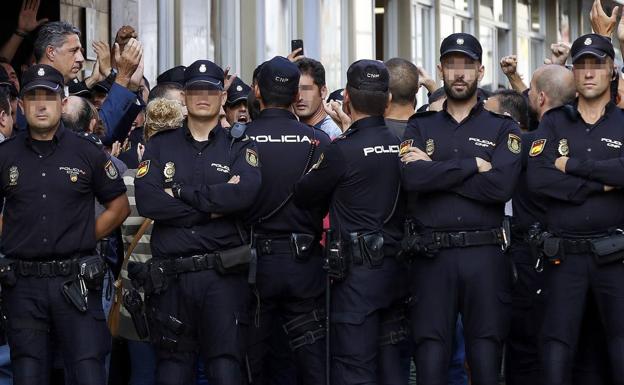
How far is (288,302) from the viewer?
8.21 meters

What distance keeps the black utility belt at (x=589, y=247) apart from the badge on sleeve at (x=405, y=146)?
0.97m

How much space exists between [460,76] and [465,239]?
38.3 inches

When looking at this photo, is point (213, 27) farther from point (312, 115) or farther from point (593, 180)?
point (593, 180)

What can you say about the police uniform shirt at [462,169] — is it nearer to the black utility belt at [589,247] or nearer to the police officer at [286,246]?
the black utility belt at [589,247]

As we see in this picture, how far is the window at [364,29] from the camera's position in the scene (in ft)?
57.3

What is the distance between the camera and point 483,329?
312 inches

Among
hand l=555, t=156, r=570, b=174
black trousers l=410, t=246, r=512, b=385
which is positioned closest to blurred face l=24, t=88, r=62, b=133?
black trousers l=410, t=246, r=512, b=385

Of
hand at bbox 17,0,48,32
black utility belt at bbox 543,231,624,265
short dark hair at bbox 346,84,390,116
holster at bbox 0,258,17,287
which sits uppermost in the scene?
hand at bbox 17,0,48,32

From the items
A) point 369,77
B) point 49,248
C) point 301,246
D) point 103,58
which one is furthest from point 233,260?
point 103,58

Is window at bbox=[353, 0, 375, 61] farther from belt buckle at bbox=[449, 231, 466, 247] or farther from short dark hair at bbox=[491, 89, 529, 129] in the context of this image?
belt buckle at bbox=[449, 231, 466, 247]

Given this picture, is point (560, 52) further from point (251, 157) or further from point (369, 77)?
point (251, 157)

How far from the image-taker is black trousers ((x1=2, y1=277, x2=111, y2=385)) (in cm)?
769

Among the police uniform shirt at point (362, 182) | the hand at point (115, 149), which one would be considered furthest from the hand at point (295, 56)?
the police uniform shirt at point (362, 182)

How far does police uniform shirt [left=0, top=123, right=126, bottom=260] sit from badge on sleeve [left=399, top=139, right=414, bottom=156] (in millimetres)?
1657
